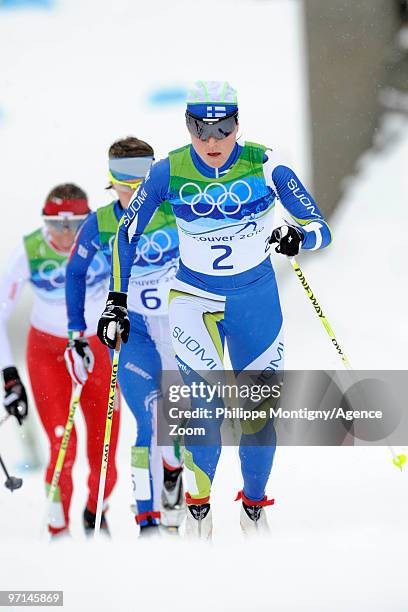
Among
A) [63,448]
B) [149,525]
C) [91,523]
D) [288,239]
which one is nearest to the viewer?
[288,239]

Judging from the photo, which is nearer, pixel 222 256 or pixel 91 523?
pixel 222 256

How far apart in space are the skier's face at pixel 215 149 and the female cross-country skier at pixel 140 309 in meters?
0.81

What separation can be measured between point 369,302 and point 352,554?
6400mm

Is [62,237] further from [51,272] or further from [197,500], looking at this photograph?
[197,500]

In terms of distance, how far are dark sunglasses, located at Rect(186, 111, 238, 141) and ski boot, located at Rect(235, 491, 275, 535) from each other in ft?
5.85

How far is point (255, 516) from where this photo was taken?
15.5ft

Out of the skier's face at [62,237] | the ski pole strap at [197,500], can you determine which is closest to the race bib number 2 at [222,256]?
the ski pole strap at [197,500]

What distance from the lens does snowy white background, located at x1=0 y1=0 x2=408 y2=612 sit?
14.5 feet

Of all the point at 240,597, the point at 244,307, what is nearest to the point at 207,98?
the point at 244,307

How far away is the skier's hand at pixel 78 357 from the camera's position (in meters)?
5.34

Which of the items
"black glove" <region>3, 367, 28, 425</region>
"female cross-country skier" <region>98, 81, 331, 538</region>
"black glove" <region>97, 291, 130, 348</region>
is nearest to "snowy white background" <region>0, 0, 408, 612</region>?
"female cross-country skier" <region>98, 81, 331, 538</region>

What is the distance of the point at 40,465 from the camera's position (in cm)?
766

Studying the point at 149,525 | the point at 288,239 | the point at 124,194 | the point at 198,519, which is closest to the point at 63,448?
the point at 149,525

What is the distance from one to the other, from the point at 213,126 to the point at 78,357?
1690mm
